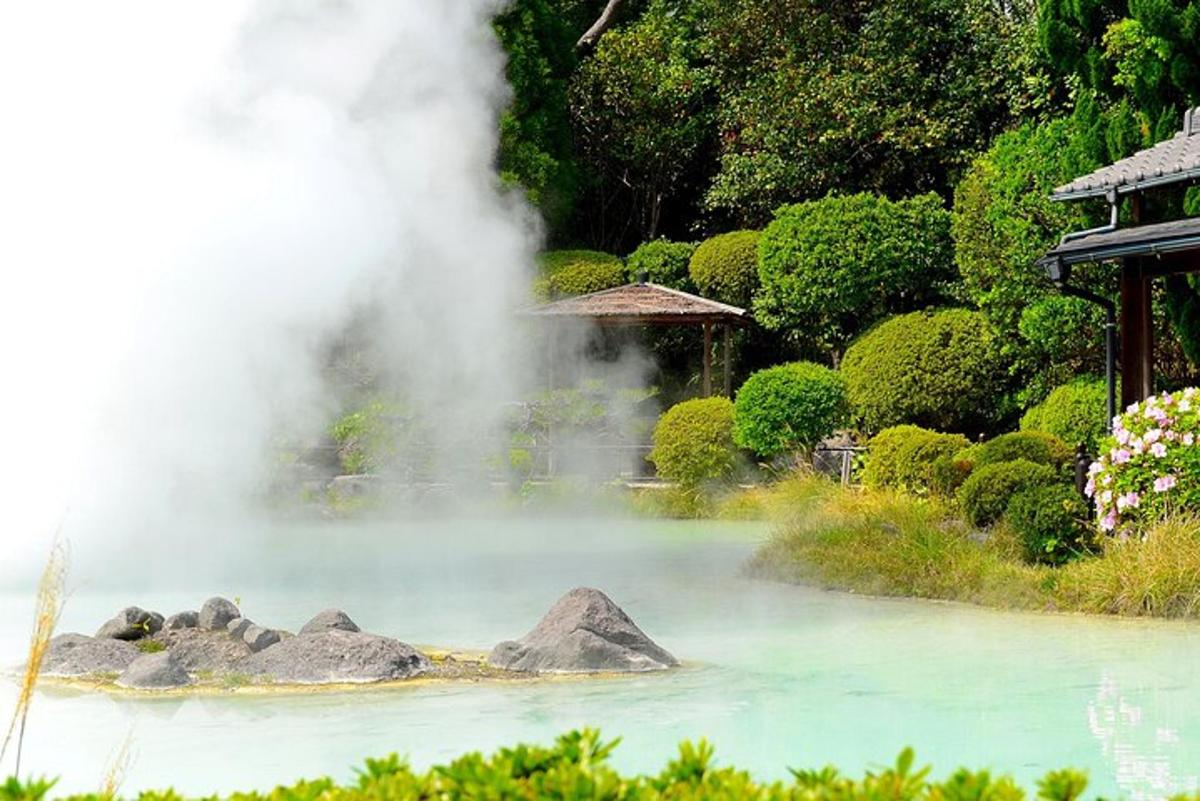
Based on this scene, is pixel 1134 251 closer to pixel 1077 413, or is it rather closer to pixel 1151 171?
pixel 1151 171

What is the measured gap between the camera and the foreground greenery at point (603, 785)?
4.01 m

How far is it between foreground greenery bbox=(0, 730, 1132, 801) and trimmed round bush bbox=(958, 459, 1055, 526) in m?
11.9

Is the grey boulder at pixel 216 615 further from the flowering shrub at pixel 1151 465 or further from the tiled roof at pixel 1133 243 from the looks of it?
the tiled roof at pixel 1133 243

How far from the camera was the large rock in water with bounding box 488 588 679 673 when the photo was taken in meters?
10.9

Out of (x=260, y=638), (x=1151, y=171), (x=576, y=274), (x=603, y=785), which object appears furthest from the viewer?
(x=576, y=274)

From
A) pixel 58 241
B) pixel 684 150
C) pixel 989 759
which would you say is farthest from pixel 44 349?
pixel 684 150

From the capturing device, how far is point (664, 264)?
31.1 metres

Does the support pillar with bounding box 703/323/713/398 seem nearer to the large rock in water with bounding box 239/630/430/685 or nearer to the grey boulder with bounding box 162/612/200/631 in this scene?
the grey boulder with bounding box 162/612/200/631

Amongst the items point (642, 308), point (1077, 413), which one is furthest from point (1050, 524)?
point (642, 308)

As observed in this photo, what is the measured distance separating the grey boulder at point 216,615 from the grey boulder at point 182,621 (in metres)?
0.16

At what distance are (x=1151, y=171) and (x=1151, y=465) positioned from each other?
269 centimetres

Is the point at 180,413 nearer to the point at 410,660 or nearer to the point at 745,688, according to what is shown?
the point at 410,660

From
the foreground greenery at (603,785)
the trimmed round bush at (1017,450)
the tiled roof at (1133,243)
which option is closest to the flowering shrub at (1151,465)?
the tiled roof at (1133,243)

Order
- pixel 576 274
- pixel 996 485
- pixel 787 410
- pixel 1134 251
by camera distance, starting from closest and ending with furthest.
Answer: pixel 1134 251, pixel 996 485, pixel 787 410, pixel 576 274
